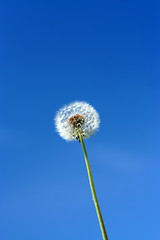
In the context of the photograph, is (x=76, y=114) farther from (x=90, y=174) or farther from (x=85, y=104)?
(x=90, y=174)

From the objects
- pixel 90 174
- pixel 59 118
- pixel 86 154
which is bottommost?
pixel 90 174

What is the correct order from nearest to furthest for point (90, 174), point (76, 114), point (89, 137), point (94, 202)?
point (94, 202) → point (90, 174) → point (89, 137) → point (76, 114)

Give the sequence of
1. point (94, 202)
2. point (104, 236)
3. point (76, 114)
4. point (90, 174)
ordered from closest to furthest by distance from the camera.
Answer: point (104, 236) < point (94, 202) < point (90, 174) < point (76, 114)

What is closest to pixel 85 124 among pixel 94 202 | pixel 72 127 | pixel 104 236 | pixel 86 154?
pixel 72 127

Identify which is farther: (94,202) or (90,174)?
(90,174)

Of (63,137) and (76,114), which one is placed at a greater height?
(76,114)

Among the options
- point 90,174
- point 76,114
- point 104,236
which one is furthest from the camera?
point 76,114

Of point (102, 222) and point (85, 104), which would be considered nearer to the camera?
point (102, 222)

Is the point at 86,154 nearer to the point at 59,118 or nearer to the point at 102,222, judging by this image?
the point at 102,222

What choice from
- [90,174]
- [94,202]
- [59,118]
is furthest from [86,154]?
[59,118]
